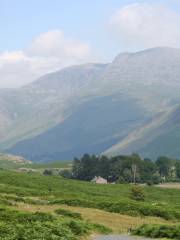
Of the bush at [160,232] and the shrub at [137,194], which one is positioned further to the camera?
the shrub at [137,194]

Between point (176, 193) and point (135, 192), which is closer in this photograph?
point (135, 192)

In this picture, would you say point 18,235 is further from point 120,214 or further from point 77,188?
point 77,188

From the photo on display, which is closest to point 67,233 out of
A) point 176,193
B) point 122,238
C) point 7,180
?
point 122,238

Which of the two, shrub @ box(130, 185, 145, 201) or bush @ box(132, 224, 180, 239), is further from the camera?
shrub @ box(130, 185, 145, 201)

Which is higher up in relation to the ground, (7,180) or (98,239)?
(7,180)

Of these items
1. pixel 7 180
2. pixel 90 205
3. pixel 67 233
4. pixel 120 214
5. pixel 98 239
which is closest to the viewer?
pixel 67 233

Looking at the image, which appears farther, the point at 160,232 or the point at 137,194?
the point at 137,194

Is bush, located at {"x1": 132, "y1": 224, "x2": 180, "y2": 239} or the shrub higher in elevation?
the shrub

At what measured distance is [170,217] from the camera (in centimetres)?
7150

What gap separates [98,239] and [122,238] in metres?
1.94

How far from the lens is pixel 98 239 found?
142 ft

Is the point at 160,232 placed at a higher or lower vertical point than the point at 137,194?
lower

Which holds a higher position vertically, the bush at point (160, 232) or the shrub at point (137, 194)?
the shrub at point (137, 194)

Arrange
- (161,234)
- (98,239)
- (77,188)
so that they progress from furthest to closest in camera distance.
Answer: (77,188)
(161,234)
(98,239)
